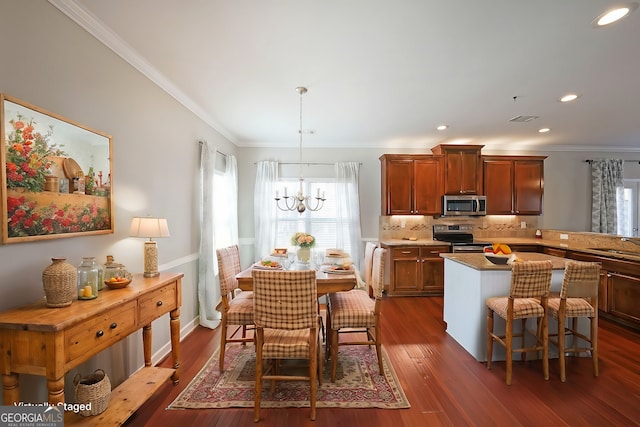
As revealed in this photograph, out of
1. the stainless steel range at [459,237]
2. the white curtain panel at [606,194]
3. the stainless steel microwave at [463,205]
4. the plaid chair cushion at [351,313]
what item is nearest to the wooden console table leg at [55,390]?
the plaid chair cushion at [351,313]

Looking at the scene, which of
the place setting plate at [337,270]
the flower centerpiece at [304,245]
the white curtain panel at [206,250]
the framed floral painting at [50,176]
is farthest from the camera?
the white curtain panel at [206,250]

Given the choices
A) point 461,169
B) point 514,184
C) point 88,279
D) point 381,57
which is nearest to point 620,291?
point 514,184

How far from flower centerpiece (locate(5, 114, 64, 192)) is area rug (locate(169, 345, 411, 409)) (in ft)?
5.80

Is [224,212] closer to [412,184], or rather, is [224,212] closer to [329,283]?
[329,283]

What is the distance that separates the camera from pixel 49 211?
167 cm

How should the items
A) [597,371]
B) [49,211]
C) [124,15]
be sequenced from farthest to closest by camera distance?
[597,371] < [124,15] < [49,211]

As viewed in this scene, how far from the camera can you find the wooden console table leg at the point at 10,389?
136 centimetres

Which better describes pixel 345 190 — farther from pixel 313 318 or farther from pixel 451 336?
pixel 313 318

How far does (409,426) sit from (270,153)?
4.55 meters

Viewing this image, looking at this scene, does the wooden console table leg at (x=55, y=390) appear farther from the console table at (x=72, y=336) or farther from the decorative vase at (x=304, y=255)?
the decorative vase at (x=304, y=255)

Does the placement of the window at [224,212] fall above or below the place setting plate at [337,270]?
above

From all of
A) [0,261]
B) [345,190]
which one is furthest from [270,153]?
[0,261]

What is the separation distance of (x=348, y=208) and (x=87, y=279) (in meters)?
4.07

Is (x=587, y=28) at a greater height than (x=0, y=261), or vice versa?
(x=587, y=28)
